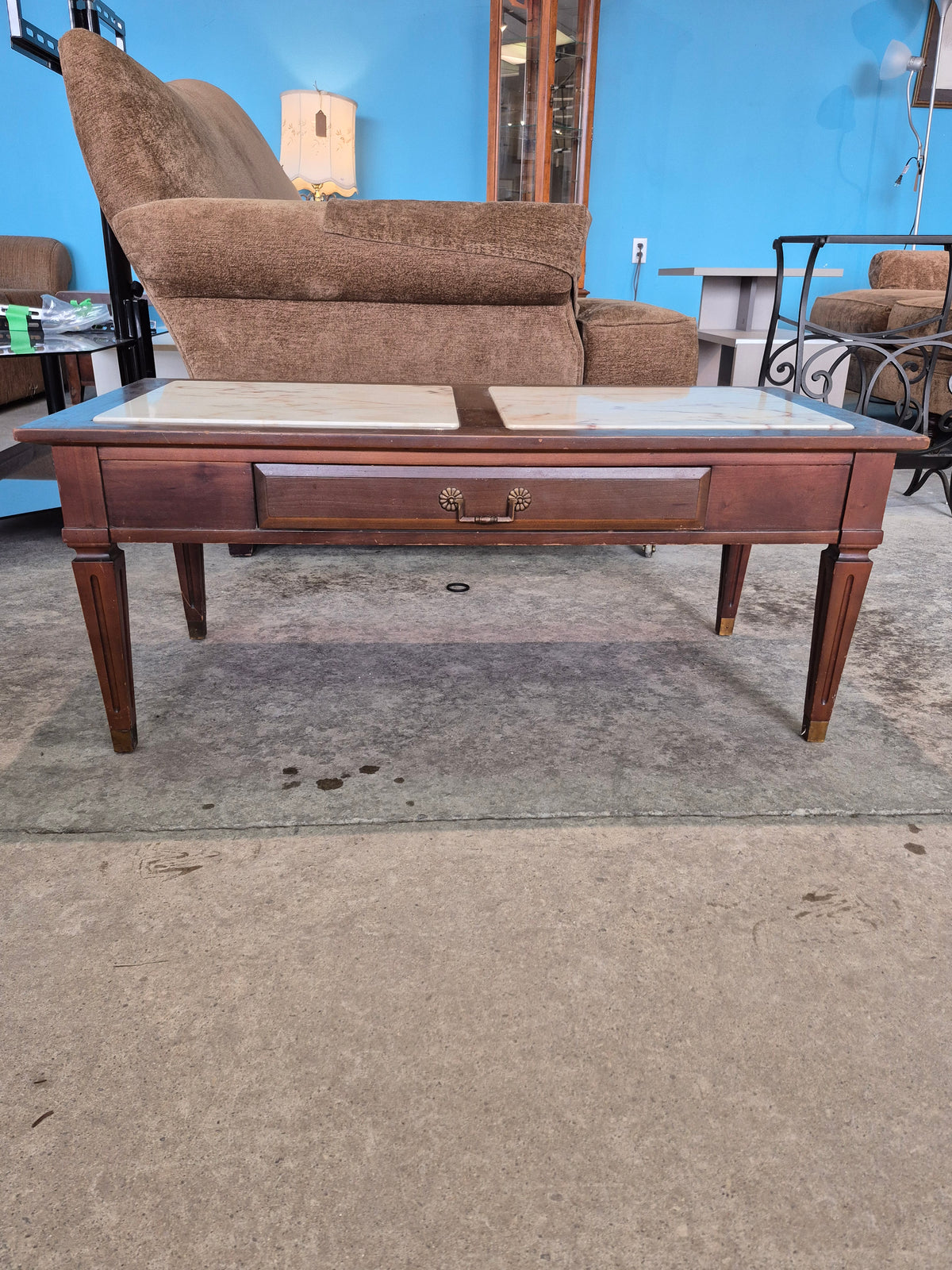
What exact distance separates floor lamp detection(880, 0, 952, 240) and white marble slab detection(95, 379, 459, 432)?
3992 mm

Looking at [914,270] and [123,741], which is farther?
[914,270]

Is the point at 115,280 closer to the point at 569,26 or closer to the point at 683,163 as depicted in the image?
the point at 569,26

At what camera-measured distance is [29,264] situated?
4320 millimetres

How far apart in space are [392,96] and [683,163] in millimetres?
1520

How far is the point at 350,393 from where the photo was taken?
1.29 meters

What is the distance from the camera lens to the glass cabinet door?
396cm

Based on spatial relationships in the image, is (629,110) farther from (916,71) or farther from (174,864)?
(174,864)

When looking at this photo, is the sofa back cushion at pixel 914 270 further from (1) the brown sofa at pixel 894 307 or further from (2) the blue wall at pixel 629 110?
(2) the blue wall at pixel 629 110

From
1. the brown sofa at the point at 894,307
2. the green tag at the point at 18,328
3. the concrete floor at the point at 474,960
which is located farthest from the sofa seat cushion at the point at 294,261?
the brown sofa at the point at 894,307

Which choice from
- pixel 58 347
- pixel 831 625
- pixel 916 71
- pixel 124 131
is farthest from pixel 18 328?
pixel 916 71

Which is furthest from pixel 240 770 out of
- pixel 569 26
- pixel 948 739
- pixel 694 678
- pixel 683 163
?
pixel 683 163

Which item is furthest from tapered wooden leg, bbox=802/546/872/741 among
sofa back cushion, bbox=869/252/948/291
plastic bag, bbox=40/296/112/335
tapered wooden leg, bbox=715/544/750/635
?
sofa back cushion, bbox=869/252/948/291

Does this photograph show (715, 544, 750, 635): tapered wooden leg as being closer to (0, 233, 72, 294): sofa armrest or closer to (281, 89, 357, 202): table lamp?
(281, 89, 357, 202): table lamp

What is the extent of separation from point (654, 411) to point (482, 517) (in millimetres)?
298
